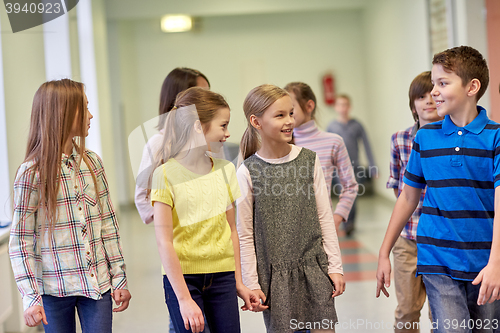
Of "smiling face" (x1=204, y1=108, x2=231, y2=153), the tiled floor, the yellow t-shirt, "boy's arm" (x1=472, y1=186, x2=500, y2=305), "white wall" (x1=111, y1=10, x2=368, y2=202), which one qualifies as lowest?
the tiled floor

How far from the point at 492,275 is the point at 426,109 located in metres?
0.82

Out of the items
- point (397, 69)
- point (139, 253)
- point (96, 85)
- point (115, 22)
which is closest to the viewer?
point (139, 253)

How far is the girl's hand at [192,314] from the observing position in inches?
52.0

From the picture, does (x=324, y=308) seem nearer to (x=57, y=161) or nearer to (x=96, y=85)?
(x=57, y=161)

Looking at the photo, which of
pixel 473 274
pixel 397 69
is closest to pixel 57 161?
pixel 473 274

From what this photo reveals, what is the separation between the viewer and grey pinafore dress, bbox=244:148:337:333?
1536mm

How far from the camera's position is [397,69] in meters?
6.16

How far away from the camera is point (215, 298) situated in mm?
1420

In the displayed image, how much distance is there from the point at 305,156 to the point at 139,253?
319 centimetres

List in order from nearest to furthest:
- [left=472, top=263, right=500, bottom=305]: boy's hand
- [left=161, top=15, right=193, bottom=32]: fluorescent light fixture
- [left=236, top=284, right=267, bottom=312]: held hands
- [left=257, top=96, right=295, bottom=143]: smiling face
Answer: [left=472, top=263, right=500, bottom=305]: boy's hand, [left=236, top=284, right=267, bottom=312]: held hands, [left=257, top=96, right=295, bottom=143]: smiling face, [left=161, top=15, right=193, bottom=32]: fluorescent light fixture

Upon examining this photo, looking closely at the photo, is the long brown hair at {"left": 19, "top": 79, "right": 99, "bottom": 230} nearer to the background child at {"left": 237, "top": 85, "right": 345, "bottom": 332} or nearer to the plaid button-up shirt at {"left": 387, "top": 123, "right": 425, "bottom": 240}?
the background child at {"left": 237, "top": 85, "right": 345, "bottom": 332}

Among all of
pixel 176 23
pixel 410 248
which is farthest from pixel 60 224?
pixel 176 23

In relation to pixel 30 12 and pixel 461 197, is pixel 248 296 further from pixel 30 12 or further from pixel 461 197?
pixel 30 12

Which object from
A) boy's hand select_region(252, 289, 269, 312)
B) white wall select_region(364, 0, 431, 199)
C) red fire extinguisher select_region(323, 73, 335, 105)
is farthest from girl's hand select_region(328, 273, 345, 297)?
red fire extinguisher select_region(323, 73, 335, 105)
